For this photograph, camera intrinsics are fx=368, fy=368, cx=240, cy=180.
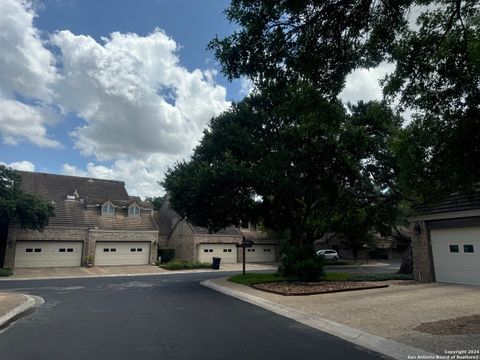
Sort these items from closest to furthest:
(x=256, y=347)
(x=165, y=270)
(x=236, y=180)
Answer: (x=256, y=347) < (x=236, y=180) < (x=165, y=270)

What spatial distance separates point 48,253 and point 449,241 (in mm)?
27945

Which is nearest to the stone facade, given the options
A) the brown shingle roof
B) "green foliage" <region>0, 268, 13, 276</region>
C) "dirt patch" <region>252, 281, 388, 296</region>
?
"dirt patch" <region>252, 281, 388, 296</region>

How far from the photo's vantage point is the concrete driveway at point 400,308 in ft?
22.3

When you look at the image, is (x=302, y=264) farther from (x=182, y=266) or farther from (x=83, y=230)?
(x=83, y=230)

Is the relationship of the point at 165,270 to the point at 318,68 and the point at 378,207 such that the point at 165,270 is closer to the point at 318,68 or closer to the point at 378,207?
the point at 378,207

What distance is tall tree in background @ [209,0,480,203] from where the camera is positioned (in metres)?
6.52

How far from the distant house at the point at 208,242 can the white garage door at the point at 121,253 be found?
4.37m

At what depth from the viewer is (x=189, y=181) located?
60.5 ft

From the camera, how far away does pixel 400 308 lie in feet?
33.1

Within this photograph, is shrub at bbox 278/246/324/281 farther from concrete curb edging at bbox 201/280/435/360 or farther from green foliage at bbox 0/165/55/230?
green foliage at bbox 0/165/55/230

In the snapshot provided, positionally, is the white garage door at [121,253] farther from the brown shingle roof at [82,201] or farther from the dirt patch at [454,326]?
the dirt patch at [454,326]

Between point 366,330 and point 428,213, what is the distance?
1028 cm

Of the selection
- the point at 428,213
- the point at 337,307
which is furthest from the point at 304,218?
the point at 337,307

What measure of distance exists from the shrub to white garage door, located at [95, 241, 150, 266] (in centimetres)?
1867
